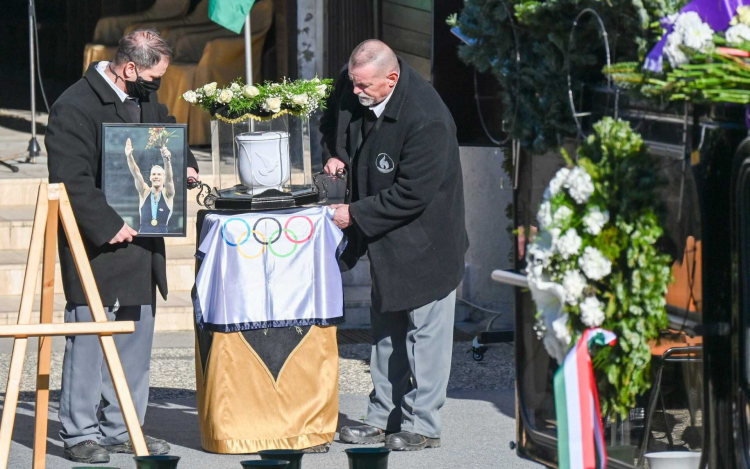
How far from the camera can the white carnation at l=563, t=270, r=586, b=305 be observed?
3.18 meters

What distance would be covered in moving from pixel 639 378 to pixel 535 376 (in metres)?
0.65

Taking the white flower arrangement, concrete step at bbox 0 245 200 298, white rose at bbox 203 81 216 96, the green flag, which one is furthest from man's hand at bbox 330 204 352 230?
the green flag

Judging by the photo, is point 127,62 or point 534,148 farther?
point 127,62

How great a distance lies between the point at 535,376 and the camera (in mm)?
3889

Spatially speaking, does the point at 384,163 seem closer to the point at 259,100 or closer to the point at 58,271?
the point at 259,100

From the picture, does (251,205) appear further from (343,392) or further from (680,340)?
(680,340)

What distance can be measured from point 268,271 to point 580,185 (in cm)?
241

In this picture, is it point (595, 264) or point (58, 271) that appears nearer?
point (595, 264)

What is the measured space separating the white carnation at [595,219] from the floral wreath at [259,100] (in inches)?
106

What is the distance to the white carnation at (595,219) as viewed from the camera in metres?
3.15

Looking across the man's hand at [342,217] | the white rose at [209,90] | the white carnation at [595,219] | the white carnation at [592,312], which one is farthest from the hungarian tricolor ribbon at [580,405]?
the white rose at [209,90]

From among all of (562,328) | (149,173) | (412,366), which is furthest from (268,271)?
(562,328)

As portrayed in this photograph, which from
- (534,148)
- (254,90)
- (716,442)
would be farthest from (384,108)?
(716,442)

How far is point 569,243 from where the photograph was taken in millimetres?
3156
